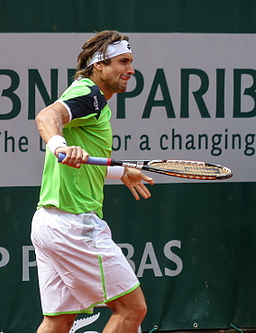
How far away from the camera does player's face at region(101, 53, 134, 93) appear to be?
3.29m

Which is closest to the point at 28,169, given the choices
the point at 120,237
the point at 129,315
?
the point at 120,237

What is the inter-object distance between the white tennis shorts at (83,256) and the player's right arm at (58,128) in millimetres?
476

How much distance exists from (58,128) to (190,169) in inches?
32.8

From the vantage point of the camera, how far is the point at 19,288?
435 centimetres

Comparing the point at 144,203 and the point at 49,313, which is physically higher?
the point at 144,203

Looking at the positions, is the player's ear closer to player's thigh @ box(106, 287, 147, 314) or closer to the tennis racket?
the tennis racket

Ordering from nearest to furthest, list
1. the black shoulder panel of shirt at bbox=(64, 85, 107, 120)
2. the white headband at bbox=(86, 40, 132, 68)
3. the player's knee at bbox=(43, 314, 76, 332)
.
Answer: the black shoulder panel of shirt at bbox=(64, 85, 107, 120), the player's knee at bbox=(43, 314, 76, 332), the white headband at bbox=(86, 40, 132, 68)

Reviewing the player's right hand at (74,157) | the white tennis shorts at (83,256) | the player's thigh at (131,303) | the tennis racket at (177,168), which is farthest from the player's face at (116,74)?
the player's thigh at (131,303)

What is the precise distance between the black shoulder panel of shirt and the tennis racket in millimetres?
227

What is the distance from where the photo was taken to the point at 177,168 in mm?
3254

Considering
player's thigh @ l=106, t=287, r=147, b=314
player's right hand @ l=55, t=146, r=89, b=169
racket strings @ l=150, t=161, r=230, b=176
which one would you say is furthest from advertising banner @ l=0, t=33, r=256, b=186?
player's right hand @ l=55, t=146, r=89, b=169
